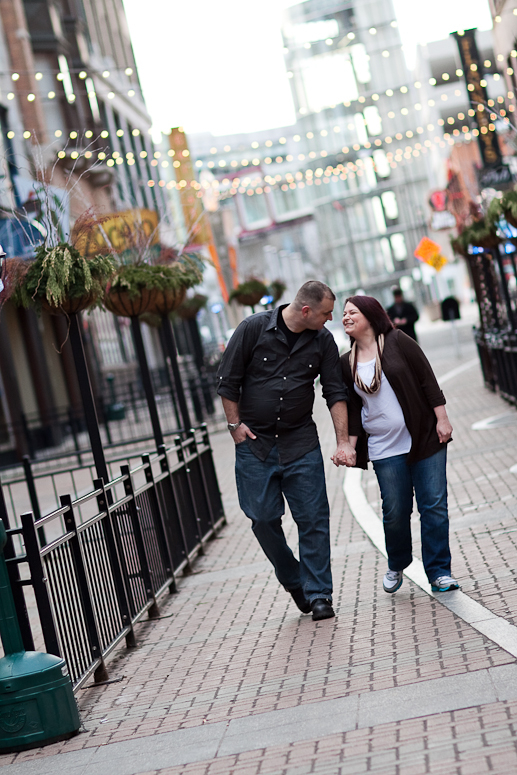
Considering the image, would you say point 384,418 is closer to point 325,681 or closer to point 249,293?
point 325,681

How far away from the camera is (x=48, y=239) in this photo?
8453 mm

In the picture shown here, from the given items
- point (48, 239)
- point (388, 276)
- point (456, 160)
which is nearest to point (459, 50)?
point (48, 239)

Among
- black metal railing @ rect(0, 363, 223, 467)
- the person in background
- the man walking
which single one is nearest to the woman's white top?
the man walking

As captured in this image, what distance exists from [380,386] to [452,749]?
8.84 ft

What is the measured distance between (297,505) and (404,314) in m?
13.2

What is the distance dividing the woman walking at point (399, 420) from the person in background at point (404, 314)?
1206 cm

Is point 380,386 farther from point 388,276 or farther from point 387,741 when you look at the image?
point 388,276

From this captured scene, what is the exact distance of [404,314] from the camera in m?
19.4

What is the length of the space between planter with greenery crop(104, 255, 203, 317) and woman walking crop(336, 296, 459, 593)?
558cm

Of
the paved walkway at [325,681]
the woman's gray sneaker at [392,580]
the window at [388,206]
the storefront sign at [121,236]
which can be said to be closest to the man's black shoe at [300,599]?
the paved walkway at [325,681]

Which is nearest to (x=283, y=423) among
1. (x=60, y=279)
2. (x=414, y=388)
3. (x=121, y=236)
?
(x=414, y=388)

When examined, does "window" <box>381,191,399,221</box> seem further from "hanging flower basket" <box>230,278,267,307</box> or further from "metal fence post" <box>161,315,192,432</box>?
"metal fence post" <box>161,315,192,432</box>

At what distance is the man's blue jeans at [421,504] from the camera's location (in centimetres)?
642

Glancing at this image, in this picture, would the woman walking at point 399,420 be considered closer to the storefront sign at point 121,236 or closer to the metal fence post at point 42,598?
the metal fence post at point 42,598
